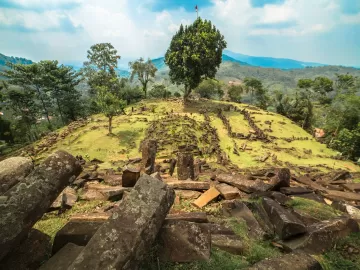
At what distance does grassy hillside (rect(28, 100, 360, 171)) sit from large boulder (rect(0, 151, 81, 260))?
1063 centimetres

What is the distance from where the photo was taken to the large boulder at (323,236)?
327 centimetres

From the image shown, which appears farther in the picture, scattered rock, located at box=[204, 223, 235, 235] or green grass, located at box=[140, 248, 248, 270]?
scattered rock, located at box=[204, 223, 235, 235]

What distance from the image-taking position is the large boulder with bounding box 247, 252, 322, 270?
2523 millimetres

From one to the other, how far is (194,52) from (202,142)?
1531cm

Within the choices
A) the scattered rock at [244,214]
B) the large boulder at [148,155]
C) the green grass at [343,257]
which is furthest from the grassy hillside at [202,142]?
the green grass at [343,257]

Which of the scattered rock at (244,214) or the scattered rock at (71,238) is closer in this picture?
the scattered rock at (71,238)

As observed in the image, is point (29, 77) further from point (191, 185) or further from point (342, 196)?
point (342, 196)

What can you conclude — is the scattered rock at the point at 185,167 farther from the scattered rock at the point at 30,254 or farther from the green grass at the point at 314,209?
the scattered rock at the point at 30,254

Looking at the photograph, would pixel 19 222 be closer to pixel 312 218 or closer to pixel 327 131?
pixel 312 218

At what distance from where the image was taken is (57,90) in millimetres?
31109

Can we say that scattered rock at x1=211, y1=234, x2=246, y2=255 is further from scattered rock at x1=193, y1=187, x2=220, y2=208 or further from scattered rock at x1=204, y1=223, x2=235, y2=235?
scattered rock at x1=193, y1=187, x2=220, y2=208

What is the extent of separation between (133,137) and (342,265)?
18.3 meters

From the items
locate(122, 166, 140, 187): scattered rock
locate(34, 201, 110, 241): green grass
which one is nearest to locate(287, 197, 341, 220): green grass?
locate(122, 166, 140, 187): scattered rock

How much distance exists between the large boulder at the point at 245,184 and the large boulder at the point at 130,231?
379 centimetres
